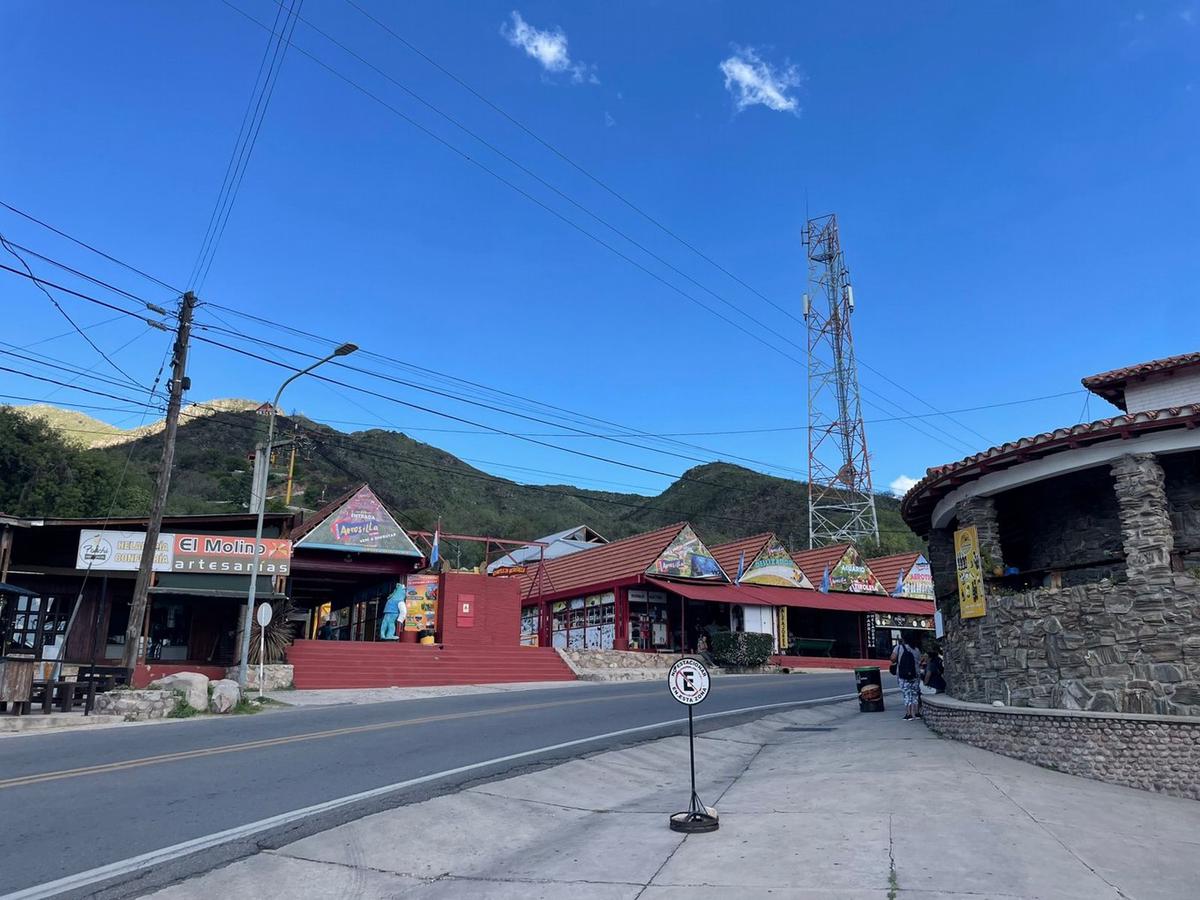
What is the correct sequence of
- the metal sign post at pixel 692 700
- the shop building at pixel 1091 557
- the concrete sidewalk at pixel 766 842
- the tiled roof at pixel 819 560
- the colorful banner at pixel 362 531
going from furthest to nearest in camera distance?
the tiled roof at pixel 819 560 < the colorful banner at pixel 362 531 < the shop building at pixel 1091 557 < the metal sign post at pixel 692 700 < the concrete sidewalk at pixel 766 842

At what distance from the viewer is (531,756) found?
489 inches

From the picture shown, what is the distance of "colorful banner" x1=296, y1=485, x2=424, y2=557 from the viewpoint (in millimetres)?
28344

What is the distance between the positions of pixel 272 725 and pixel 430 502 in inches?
3277

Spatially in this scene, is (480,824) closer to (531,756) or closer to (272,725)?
→ (531,756)

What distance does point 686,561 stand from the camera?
36562 millimetres

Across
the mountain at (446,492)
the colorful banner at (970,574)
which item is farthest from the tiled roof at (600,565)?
the mountain at (446,492)

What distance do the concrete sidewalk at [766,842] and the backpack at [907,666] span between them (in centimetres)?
600

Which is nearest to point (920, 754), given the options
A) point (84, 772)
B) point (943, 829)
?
point (943, 829)

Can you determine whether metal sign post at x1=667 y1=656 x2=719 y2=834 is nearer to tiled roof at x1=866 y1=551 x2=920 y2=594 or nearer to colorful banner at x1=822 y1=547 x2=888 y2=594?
A: colorful banner at x1=822 y1=547 x2=888 y2=594

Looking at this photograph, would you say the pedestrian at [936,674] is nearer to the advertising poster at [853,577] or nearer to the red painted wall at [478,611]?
the red painted wall at [478,611]

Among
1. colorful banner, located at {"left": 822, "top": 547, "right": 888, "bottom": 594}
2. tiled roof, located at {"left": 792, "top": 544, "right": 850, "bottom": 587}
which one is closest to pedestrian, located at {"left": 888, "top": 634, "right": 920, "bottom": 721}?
tiled roof, located at {"left": 792, "top": 544, "right": 850, "bottom": 587}

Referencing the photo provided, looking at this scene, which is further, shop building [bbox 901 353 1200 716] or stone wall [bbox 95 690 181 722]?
stone wall [bbox 95 690 181 722]

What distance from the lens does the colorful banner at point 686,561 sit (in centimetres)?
3544

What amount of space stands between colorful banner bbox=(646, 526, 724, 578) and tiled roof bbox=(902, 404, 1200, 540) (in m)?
18.6
